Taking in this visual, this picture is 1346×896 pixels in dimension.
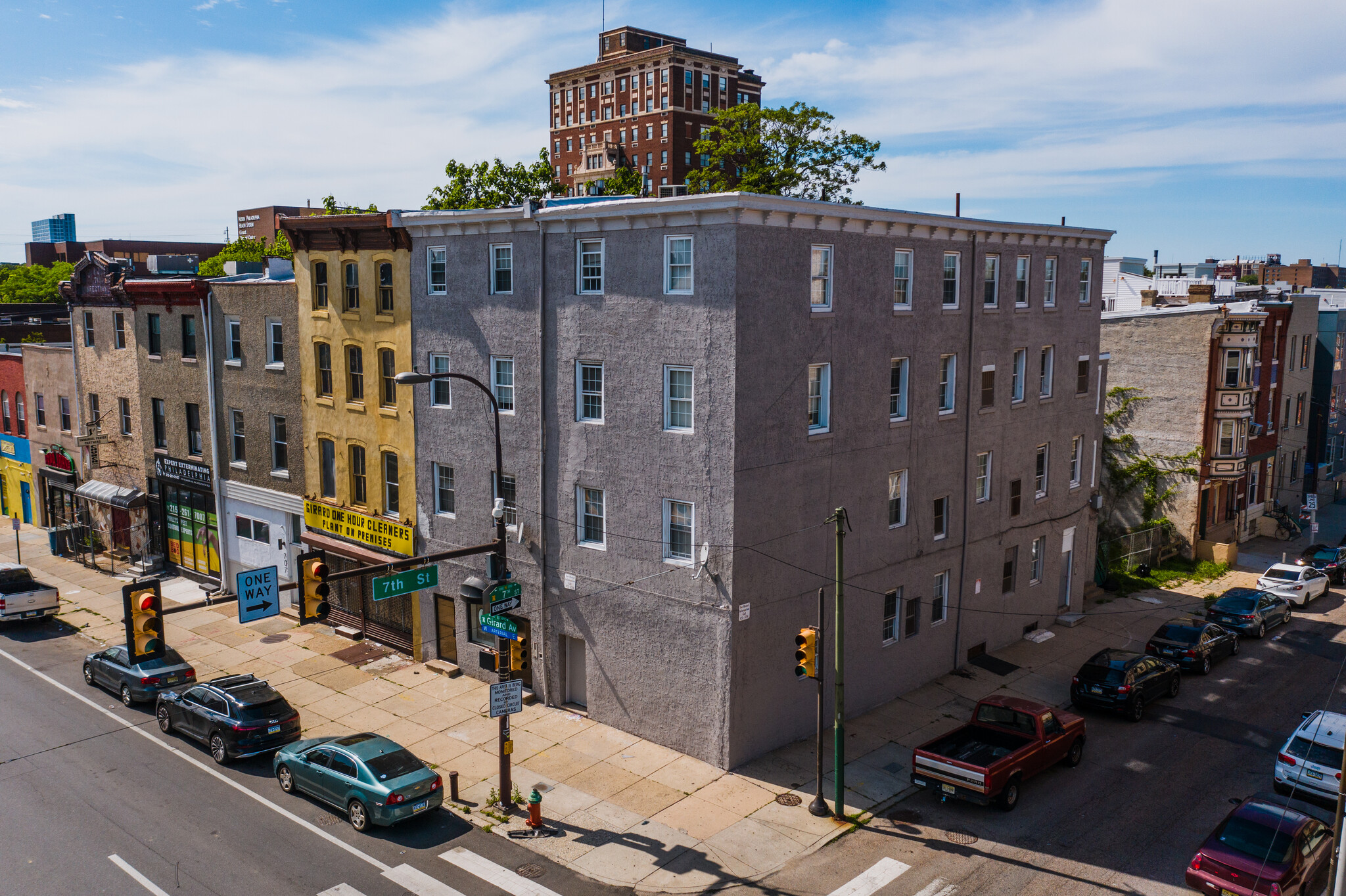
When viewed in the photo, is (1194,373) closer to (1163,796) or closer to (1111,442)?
(1111,442)

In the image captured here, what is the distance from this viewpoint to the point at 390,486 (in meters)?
31.2

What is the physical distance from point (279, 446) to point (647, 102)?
85.8 metres

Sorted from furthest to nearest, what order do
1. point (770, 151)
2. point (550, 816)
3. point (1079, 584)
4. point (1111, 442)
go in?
point (770, 151) → point (1111, 442) → point (1079, 584) → point (550, 816)

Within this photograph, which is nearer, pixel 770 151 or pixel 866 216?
pixel 866 216

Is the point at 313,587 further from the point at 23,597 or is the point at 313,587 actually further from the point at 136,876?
the point at 23,597

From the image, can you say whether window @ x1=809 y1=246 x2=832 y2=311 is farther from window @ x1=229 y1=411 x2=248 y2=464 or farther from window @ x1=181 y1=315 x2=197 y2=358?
window @ x1=181 y1=315 x2=197 y2=358

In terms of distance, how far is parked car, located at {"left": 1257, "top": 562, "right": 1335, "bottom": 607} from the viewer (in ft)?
126

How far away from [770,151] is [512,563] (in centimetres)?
4216

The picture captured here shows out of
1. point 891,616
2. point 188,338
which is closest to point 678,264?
point 891,616

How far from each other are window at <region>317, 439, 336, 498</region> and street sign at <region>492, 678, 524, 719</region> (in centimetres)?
1578

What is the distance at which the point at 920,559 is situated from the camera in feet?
92.3

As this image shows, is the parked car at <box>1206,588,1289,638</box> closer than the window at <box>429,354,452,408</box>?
No

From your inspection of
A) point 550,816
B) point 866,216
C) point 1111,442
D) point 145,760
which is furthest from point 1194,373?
point 145,760

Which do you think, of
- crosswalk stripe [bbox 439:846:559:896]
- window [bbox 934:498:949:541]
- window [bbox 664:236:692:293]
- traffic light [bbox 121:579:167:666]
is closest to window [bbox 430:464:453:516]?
window [bbox 664:236:692:293]
